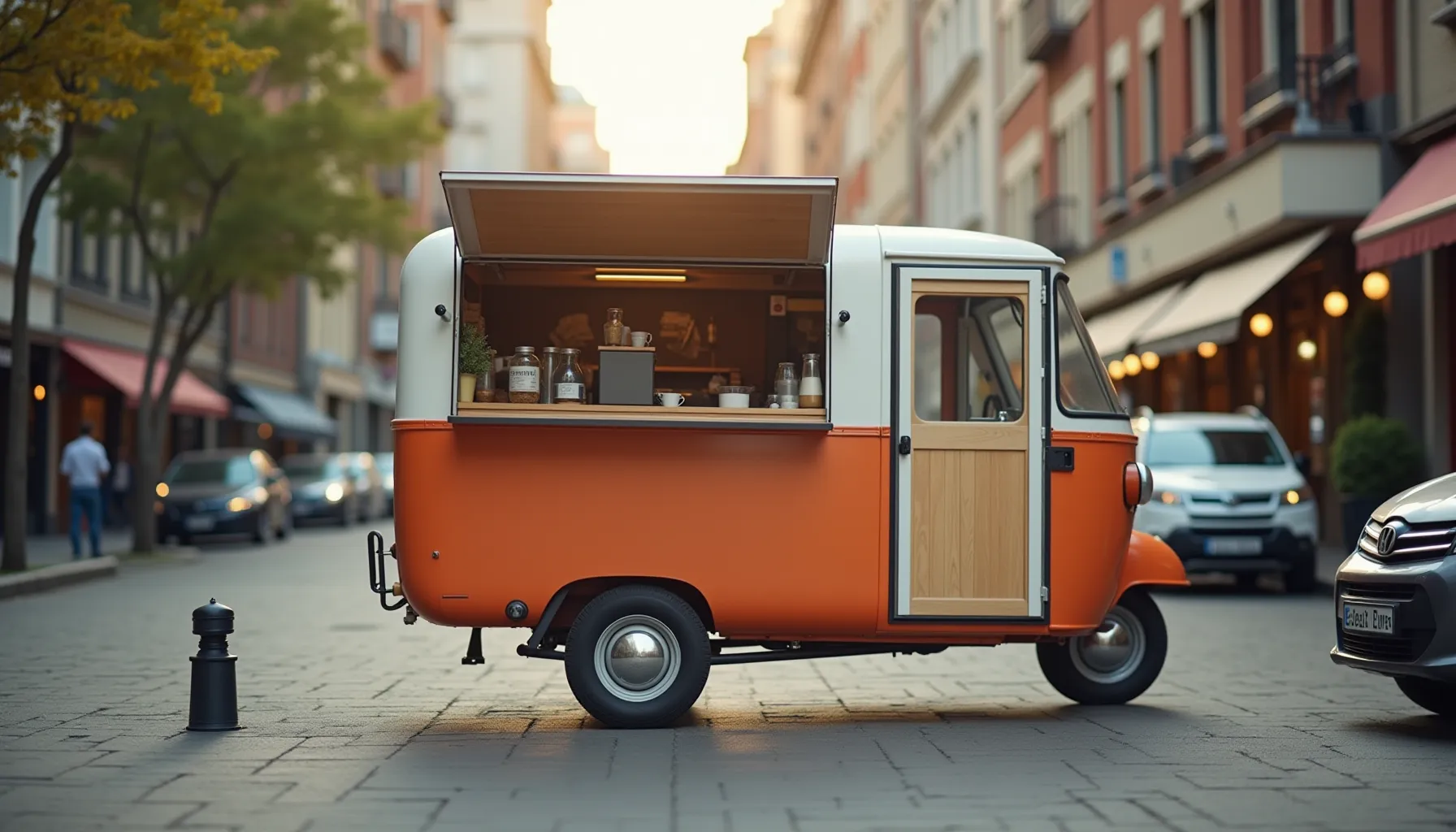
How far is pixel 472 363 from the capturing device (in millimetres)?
9133

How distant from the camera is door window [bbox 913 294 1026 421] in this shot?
30.6 feet

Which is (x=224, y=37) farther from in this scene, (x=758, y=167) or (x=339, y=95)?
(x=758, y=167)

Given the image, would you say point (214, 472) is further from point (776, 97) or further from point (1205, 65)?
point (776, 97)

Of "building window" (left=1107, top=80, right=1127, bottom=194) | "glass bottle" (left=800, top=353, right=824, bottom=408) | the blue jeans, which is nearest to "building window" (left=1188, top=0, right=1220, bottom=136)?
"building window" (left=1107, top=80, right=1127, bottom=194)

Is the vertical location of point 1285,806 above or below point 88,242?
below

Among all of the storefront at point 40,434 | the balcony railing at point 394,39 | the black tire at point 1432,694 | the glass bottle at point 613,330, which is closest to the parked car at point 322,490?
the storefront at point 40,434

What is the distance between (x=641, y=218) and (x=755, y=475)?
1.37 meters

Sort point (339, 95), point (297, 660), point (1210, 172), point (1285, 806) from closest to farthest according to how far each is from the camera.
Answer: point (1285, 806) < point (297, 660) < point (1210, 172) < point (339, 95)

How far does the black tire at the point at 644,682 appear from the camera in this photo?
29.4 feet

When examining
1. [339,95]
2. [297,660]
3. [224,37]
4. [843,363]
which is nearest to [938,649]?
[843,363]

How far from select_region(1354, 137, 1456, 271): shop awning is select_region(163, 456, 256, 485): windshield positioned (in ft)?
60.5

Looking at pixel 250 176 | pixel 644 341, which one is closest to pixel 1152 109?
pixel 250 176

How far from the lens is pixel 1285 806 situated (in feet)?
22.3

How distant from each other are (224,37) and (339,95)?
11.6 m
